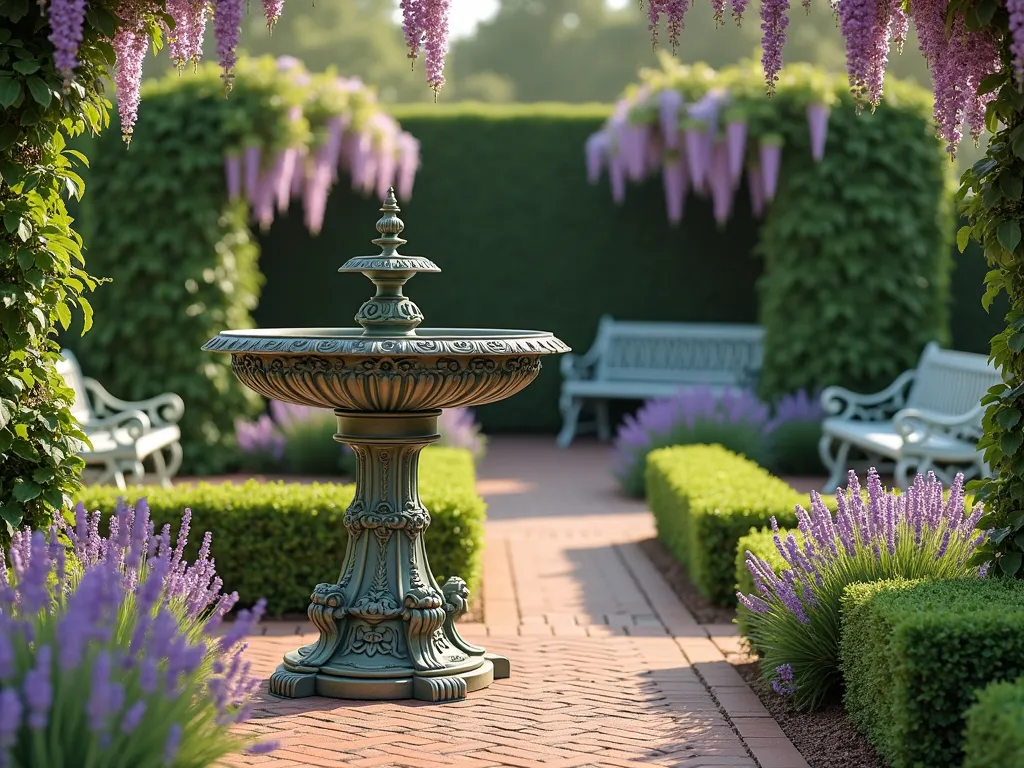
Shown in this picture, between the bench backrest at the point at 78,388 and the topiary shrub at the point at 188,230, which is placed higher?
the topiary shrub at the point at 188,230

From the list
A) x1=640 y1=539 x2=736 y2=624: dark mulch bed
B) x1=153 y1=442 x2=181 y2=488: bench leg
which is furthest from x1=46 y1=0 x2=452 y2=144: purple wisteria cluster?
x1=153 y1=442 x2=181 y2=488: bench leg

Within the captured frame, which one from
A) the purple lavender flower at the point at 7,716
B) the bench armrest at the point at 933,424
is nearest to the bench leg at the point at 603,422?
the bench armrest at the point at 933,424

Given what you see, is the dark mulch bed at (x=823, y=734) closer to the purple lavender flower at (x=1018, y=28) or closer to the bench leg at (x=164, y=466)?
the purple lavender flower at (x=1018, y=28)

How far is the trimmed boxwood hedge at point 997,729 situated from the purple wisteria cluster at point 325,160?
842cm

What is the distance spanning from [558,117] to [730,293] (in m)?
2.46

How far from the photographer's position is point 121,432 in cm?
871

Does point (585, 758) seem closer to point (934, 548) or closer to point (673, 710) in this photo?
point (673, 710)

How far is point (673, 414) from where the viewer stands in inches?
376

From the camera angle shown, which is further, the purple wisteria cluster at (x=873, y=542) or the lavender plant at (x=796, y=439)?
the lavender plant at (x=796, y=439)

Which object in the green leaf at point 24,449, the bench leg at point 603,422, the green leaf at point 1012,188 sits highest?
the green leaf at point 1012,188

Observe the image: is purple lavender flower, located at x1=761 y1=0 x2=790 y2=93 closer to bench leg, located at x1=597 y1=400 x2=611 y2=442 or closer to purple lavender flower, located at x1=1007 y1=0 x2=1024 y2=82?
purple lavender flower, located at x1=1007 y1=0 x2=1024 y2=82

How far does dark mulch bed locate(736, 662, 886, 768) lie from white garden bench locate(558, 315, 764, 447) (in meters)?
7.84

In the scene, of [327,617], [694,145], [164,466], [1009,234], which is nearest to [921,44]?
[1009,234]

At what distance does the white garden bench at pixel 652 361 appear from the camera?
12.4m
